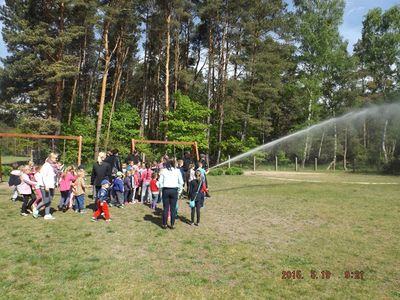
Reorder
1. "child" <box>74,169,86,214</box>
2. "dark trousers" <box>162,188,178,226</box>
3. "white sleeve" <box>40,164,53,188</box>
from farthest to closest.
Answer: "child" <box>74,169,86,214</box>
"white sleeve" <box>40,164,53,188</box>
"dark trousers" <box>162,188,178,226</box>

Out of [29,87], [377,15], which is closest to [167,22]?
[29,87]

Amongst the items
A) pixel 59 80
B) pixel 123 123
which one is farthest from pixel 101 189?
pixel 123 123

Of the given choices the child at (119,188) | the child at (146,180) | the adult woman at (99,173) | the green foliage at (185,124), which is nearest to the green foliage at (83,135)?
the green foliage at (185,124)

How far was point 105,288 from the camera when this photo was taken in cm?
641

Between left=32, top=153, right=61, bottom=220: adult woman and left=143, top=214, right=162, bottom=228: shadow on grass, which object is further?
left=143, top=214, right=162, bottom=228: shadow on grass

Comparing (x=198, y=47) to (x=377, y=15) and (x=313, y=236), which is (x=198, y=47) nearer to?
(x=377, y=15)

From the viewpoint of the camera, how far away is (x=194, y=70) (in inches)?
1838

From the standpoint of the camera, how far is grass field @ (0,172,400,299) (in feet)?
21.3

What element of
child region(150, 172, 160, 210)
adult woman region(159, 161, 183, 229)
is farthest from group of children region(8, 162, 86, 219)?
adult woman region(159, 161, 183, 229)

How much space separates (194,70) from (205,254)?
40084 mm

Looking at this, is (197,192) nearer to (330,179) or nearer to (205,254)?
(205,254)

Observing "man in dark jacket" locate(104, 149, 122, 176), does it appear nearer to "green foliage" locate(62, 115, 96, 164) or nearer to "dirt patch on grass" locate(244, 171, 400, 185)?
"dirt patch on grass" locate(244, 171, 400, 185)

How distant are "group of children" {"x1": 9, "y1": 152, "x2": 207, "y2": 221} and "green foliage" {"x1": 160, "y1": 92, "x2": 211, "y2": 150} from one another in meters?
17.8

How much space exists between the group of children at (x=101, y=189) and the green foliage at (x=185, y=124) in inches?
702
